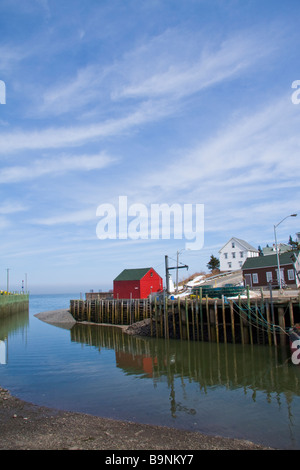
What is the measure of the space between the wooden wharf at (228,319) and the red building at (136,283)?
66.0ft

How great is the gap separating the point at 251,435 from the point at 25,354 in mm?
20656

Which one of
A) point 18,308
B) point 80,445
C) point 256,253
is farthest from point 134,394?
point 256,253

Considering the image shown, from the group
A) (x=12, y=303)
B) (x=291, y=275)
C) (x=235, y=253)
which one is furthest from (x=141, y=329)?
(x=235, y=253)

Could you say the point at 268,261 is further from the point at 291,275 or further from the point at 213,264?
the point at 213,264

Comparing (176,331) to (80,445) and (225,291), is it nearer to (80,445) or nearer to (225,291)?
(225,291)

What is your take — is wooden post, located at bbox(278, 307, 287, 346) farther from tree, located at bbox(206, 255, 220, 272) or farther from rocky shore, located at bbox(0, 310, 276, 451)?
tree, located at bbox(206, 255, 220, 272)

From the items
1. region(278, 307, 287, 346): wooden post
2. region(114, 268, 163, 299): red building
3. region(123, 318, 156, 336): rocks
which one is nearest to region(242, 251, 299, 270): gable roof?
region(114, 268, 163, 299): red building

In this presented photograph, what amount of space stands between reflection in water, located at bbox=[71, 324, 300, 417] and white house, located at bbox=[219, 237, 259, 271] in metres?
56.5

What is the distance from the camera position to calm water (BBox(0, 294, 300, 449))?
11.6m

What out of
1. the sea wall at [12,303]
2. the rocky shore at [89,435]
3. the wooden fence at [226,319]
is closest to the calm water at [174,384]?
the rocky shore at [89,435]

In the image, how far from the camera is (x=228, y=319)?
88.1ft

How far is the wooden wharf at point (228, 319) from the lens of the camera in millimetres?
22812

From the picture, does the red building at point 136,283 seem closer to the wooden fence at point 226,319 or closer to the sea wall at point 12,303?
the sea wall at point 12,303

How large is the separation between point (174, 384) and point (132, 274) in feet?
135
